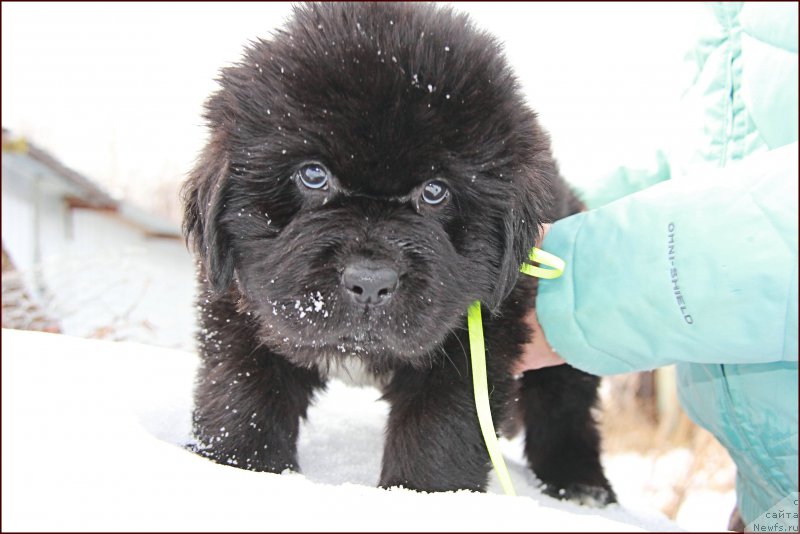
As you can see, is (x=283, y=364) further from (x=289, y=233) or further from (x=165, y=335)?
(x=165, y=335)

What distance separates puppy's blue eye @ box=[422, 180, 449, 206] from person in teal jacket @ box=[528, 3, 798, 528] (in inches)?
27.6

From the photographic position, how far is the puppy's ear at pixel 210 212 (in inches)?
72.7

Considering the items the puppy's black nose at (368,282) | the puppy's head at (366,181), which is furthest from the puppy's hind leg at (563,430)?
the puppy's black nose at (368,282)

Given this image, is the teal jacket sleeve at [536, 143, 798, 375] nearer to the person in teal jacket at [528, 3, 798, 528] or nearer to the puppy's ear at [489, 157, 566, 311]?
the person in teal jacket at [528, 3, 798, 528]

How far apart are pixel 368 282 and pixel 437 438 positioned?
540mm

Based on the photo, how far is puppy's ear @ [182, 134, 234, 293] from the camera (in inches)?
72.7

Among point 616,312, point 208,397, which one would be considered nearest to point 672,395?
point 616,312

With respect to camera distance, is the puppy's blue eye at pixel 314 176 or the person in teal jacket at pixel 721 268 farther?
the person in teal jacket at pixel 721 268

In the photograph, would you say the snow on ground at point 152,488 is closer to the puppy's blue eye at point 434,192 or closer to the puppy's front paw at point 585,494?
the puppy's blue eye at point 434,192

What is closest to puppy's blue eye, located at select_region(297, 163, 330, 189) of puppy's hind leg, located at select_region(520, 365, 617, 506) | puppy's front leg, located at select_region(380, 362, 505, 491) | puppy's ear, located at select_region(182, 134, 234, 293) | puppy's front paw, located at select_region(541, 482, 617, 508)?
puppy's ear, located at select_region(182, 134, 234, 293)

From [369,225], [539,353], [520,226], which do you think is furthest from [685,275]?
[369,225]

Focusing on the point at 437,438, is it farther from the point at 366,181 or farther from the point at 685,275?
the point at 685,275

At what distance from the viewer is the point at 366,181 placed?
1.76 metres

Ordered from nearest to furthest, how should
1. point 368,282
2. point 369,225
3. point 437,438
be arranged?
point 368,282 → point 369,225 → point 437,438
